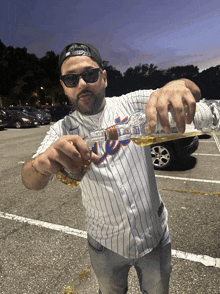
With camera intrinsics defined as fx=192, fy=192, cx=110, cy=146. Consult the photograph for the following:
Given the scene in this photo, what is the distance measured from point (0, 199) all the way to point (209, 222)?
4468 millimetres

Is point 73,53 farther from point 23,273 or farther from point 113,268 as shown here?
point 23,273

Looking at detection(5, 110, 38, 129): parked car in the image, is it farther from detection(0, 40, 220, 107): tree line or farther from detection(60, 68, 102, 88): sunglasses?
detection(60, 68, 102, 88): sunglasses

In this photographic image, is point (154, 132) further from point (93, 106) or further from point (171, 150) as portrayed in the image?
point (171, 150)

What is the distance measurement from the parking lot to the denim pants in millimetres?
1029

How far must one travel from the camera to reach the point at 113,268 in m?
1.48

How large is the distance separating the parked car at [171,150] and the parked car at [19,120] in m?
14.6

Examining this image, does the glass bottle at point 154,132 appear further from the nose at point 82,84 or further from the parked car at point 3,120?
the parked car at point 3,120

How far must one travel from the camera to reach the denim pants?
4.77ft

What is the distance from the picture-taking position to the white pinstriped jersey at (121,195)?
138 cm

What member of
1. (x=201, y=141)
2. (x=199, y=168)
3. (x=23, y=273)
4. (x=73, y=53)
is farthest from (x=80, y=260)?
(x=201, y=141)

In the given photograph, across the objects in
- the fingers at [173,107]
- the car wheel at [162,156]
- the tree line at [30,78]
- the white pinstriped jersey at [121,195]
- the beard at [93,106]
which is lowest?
the car wheel at [162,156]

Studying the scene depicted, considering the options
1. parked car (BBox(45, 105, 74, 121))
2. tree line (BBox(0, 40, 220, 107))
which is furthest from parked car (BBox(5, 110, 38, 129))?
tree line (BBox(0, 40, 220, 107))

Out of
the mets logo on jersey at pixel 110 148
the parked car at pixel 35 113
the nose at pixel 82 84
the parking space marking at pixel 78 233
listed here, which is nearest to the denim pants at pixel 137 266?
the mets logo on jersey at pixel 110 148

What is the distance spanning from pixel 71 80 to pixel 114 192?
0.93 meters
